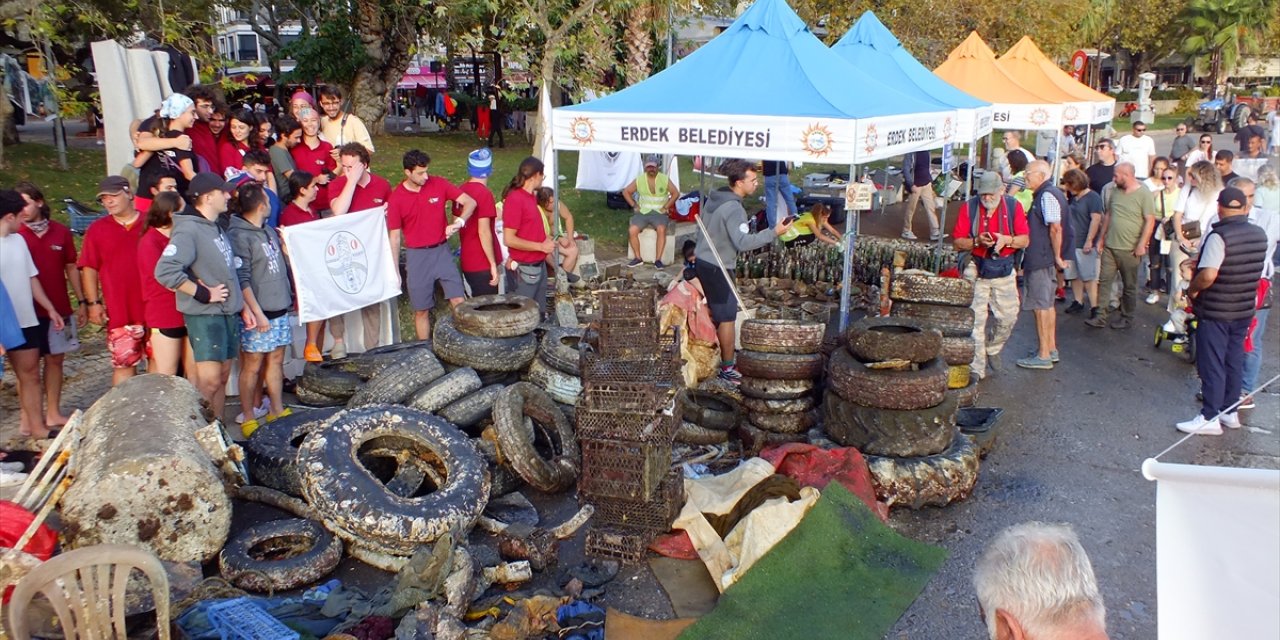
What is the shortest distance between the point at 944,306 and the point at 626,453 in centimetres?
381

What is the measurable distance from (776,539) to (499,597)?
1.60 metres

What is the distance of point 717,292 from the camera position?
26.7ft

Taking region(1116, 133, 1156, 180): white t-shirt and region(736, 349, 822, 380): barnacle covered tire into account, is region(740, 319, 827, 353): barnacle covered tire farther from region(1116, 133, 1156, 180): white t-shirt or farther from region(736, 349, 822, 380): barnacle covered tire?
region(1116, 133, 1156, 180): white t-shirt

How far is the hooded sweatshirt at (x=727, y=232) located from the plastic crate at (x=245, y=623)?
493cm

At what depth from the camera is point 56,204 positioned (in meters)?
13.7

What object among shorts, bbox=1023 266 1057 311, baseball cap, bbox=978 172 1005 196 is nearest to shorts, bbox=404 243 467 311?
baseball cap, bbox=978 172 1005 196

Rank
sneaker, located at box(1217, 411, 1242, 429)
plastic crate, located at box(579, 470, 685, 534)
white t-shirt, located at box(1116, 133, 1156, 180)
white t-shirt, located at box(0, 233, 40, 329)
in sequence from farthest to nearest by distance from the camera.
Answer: white t-shirt, located at box(1116, 133, 1156, 180) < sneaker, located at box(1217, 411, 1242, 429) < white t-shirt, located at box(0, 233, 40, 329) < plastic crate, located at box(579, 470, 685, 534)

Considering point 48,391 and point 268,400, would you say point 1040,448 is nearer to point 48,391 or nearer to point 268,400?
point 268,400

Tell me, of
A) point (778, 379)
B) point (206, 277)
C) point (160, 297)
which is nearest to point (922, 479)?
point (778, 379)

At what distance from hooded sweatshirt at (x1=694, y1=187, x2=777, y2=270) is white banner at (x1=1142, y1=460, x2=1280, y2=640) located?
219 inches

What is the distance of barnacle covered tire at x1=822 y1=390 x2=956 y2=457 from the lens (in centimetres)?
610

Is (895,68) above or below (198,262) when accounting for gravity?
above

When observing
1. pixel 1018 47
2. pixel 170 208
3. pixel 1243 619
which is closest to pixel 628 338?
pixel 170 208

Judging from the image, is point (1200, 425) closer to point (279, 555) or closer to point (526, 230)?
point (526, 230)
